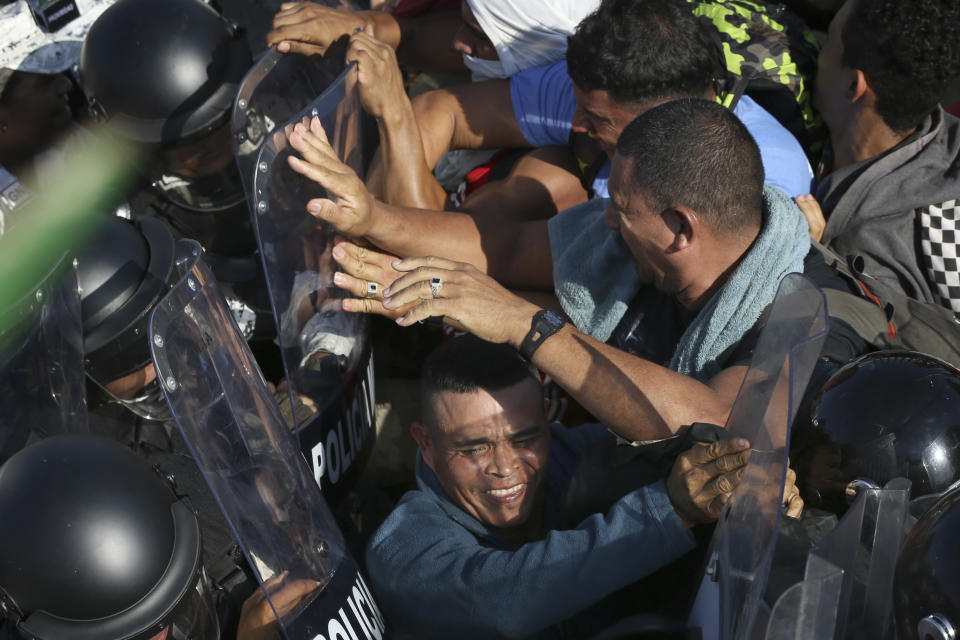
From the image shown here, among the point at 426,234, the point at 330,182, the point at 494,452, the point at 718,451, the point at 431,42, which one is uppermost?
the point at 330,182

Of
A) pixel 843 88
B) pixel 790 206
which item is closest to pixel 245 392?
pixel 790 206

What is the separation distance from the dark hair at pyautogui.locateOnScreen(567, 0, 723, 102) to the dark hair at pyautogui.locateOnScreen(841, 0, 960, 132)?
1.63ft

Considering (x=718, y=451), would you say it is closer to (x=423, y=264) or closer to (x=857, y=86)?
(x=423, y=264)

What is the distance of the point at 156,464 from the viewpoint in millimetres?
2463

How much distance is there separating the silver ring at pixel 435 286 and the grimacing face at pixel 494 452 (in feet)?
0.98

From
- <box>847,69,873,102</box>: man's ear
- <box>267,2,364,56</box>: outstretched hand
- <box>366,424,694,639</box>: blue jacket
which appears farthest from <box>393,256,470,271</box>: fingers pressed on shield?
<box>847,69,873,102</box>: man's ear

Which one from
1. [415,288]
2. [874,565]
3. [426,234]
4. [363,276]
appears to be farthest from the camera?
[426,234]

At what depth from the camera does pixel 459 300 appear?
95.3 inches

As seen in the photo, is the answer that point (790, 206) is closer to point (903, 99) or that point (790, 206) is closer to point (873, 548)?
point (903, 99)

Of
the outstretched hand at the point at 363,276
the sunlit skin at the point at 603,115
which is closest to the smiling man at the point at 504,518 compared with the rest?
the outstretched hand at the point at 363,276

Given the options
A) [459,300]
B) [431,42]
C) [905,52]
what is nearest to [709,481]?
[459,300]

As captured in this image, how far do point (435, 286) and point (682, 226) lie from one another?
0.68m

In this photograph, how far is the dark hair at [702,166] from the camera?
2488 mm

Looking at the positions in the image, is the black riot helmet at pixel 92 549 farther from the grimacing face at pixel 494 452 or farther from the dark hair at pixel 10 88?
the dark hair at pixel 10 88
